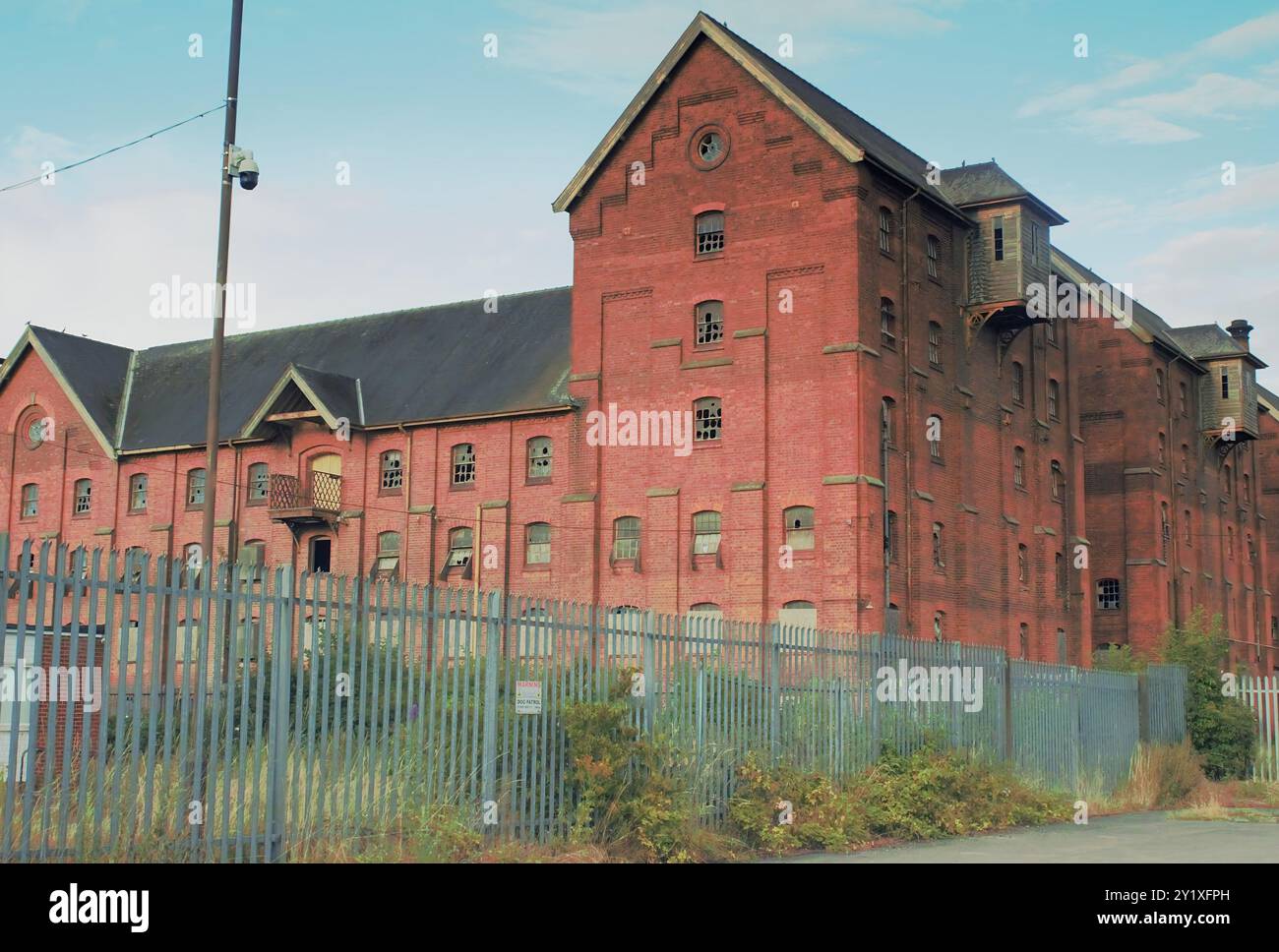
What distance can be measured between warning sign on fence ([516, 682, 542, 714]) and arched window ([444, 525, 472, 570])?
28407mm

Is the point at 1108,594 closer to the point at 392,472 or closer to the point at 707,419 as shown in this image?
the point at 707,419

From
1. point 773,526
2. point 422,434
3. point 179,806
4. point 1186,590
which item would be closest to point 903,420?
point 773,526

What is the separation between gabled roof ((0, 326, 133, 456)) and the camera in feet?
162

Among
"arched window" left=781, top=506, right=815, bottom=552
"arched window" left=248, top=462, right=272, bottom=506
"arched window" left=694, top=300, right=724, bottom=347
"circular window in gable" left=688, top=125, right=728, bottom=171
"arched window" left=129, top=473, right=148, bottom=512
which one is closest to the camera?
"arched window" left=781, top=506, right=815, bottom=552

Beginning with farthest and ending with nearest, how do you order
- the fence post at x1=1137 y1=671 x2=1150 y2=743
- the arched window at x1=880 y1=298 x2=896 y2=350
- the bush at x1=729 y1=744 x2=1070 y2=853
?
the arched window at x1=880 y1=298 x2=896 y2=350 < the fence post at x1=1137 y1=671 x2=1150 y2=743 < the bush at x1=729 y1=744 x2=1070 y2=853

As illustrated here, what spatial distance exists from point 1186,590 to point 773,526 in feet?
76.0

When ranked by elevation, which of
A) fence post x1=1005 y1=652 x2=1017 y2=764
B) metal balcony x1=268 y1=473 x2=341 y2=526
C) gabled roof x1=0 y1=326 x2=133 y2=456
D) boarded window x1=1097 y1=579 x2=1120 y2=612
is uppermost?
gabled roof x1=0 y1=326 x2=133 y2=456

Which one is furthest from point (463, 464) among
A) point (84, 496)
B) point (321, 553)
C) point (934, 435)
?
point (84, 496)

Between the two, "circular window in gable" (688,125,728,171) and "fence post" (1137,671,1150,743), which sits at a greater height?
"circular window in gable" (688,125,728,171)

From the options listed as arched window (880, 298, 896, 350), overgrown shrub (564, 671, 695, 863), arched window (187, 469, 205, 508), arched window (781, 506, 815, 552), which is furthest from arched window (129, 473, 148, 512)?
overgrown shrub (564, 671, 695, 863)

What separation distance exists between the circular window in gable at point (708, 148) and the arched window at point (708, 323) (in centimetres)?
344

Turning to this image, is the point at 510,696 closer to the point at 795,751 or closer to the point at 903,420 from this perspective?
the point at 795,751

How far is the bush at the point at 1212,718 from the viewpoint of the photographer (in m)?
28.7

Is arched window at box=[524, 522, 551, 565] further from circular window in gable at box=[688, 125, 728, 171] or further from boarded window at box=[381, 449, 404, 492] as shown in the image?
circular window in gable at box=[688, 125, 728, 171]
